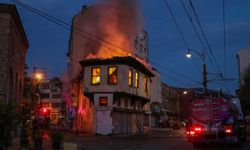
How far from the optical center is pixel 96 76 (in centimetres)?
4450

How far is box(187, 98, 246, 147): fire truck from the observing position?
2450cm

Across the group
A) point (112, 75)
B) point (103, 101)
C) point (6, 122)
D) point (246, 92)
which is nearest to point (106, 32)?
point (112, 75)

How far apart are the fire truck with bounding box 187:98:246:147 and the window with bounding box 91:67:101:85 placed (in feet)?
63.4

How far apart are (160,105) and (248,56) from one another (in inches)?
835

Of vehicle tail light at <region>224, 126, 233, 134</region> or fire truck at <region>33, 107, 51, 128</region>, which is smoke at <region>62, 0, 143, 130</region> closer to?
fire truck at <region>33, 107, 51, 128</region>

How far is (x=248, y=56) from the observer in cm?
8706

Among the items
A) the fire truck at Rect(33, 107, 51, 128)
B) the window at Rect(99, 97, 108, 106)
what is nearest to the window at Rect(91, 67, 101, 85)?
the window at Rect(99, 97, 108, 106)

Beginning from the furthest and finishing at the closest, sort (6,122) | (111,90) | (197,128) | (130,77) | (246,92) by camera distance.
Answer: (246,92) → (130,77) → (111,90) → (197,128) → (6,122)

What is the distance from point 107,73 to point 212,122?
20.6 m

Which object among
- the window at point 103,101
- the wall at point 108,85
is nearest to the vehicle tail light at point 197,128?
the wall at point 108,85

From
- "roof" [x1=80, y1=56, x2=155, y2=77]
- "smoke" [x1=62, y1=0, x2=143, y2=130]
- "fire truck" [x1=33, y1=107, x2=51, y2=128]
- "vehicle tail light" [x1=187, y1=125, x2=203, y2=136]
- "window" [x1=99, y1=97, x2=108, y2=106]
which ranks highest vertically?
"smoke" [x1=62, y1=0, x2=143, y2=130]

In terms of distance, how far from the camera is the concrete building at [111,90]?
42.7 metres

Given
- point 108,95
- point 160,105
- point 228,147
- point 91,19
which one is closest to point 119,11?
point 91,19

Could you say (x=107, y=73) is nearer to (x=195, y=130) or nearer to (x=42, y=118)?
(x=42, y=118)
